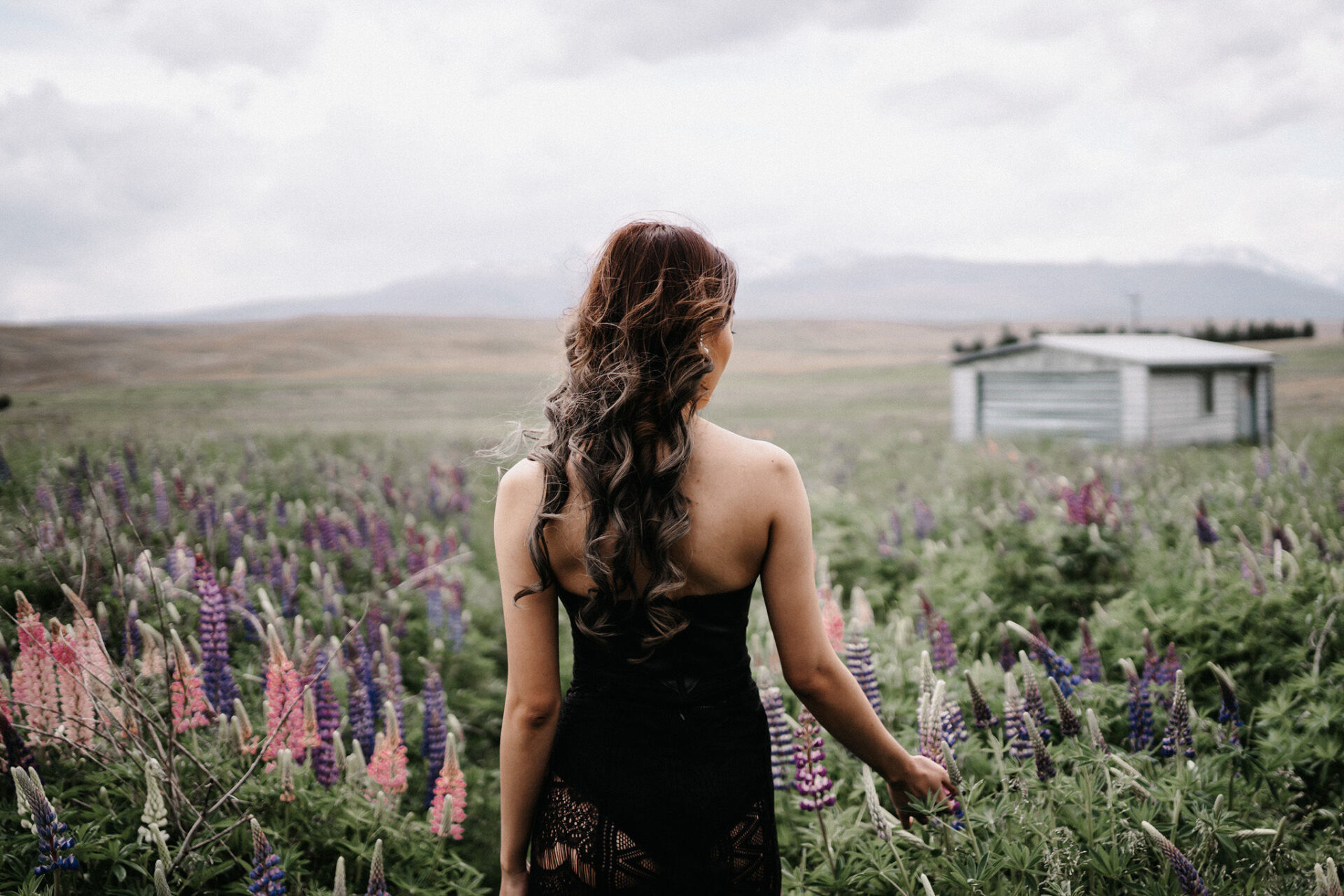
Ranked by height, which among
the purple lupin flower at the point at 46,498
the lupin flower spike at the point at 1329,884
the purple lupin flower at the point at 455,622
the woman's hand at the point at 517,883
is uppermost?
the purple lupin flower at the point at 46,498

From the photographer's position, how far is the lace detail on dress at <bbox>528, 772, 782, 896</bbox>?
1.63 meters

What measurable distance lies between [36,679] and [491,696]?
8.10 ft

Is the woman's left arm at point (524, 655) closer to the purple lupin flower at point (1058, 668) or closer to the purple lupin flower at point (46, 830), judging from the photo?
the purple lupin flower at point (46, 830)

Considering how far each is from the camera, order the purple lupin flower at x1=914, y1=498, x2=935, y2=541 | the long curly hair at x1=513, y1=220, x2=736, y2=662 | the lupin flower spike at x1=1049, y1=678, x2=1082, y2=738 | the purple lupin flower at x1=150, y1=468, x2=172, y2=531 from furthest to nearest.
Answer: the purple lupin flower at x1=914, y1=498, x2=935, y2=541 → the purple lupin flower at x1=150, y1=468, x2=172, y2=531 → the lupin flower spike at x1=1049, y1=678, x2=1082, y2=738 → the long curly hair at x1=513, y1=220, x2=736, y2=662

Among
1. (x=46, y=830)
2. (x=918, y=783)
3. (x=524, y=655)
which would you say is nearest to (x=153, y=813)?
(x=46, y=830)

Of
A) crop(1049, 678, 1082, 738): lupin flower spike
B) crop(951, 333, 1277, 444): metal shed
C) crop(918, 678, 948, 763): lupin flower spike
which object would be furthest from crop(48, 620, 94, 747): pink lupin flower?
crop(951, 333, 1277, 444): metal shed

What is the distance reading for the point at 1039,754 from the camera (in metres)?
2.25

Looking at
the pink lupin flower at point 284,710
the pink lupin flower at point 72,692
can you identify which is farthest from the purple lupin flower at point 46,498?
the pink lupin flower at point 284,710

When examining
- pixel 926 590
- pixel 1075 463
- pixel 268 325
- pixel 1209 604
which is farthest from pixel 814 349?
pixel 1209 604

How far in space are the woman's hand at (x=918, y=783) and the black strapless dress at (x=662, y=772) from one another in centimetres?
46

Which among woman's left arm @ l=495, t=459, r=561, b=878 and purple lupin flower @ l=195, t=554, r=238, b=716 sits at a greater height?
woman's left arm @ l=495, t=459, r=561, b=878

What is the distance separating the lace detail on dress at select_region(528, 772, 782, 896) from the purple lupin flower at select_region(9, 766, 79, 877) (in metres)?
Answer: 1.33

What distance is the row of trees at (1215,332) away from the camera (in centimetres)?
1128

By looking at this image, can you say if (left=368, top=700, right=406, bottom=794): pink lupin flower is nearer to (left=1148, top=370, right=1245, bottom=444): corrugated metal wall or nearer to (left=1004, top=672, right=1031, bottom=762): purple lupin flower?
(left=1004, top=672, right=1031, bottom=762): purple lupin flower
